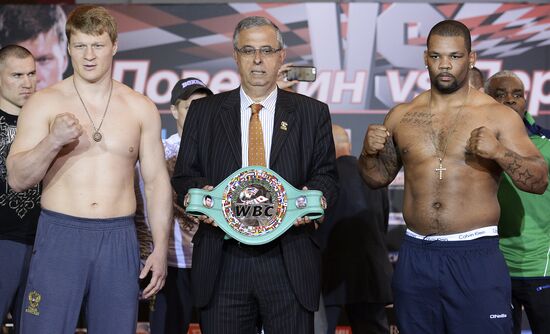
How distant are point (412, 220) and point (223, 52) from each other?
9.60 ft

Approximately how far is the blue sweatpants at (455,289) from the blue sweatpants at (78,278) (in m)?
1.23

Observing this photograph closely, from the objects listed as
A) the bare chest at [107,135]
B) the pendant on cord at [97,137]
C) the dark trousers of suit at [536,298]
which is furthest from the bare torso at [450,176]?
the pendant on cord at [97,137]

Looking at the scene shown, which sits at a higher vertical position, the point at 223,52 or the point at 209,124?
the point at 223,52

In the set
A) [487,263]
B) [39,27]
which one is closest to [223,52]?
[39,27]

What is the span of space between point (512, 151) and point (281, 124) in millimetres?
990

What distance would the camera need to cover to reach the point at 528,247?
455 cm

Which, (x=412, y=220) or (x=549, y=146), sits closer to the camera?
(x=412, y=220)

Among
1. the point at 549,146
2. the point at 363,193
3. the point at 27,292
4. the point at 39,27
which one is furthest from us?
the point at 39,27

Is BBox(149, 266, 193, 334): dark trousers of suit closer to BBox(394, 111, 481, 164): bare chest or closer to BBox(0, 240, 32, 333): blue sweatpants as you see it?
BBox(0, 240, 32, 333): blue sweatpants

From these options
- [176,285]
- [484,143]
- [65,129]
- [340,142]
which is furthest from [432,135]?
[176,285]

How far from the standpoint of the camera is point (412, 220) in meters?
3.82

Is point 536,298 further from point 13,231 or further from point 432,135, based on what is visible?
point 13,231

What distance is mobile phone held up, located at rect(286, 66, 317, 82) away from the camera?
4.70m

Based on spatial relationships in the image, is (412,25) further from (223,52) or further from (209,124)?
(209,124)
